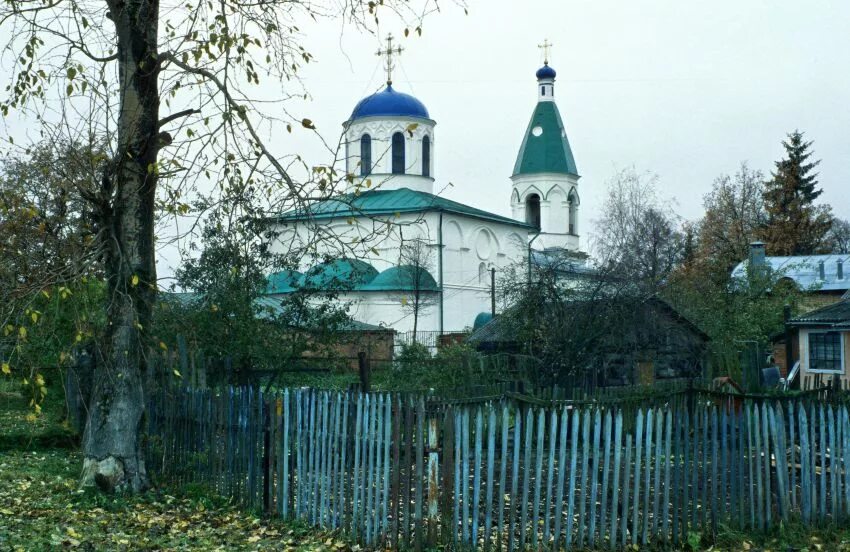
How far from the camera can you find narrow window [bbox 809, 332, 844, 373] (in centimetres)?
3334

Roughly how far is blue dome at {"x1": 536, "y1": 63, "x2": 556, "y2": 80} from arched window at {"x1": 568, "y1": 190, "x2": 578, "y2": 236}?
7.96 metres

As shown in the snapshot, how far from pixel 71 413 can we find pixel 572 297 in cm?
1252

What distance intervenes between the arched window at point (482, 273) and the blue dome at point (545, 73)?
17838 millimetres

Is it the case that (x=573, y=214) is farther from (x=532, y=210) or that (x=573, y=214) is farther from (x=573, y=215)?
(x=532, y=210)

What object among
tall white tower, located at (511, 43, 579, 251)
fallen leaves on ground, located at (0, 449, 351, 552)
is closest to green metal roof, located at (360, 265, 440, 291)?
tall white tower, located at (511, 43, 579, 251)

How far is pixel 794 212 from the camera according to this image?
208 ft

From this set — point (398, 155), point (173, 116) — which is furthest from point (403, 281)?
point (173, 116)

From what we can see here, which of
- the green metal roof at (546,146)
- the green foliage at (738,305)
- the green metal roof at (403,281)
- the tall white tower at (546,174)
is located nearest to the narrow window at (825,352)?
the green foliage at (738,305)

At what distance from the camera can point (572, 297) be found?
79.7 feet

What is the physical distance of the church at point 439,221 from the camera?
46.0 meters

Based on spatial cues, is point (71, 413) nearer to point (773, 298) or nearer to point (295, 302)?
point (295, 302)

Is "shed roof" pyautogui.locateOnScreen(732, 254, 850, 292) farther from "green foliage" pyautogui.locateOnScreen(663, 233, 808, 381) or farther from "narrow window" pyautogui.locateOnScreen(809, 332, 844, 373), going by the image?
"narrow window" pyautogui.locateOnScreen(809, 332, 844, 373)

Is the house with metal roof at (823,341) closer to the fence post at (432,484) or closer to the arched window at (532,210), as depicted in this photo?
the fence post at (432,484)

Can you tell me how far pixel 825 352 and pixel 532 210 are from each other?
33.7m
